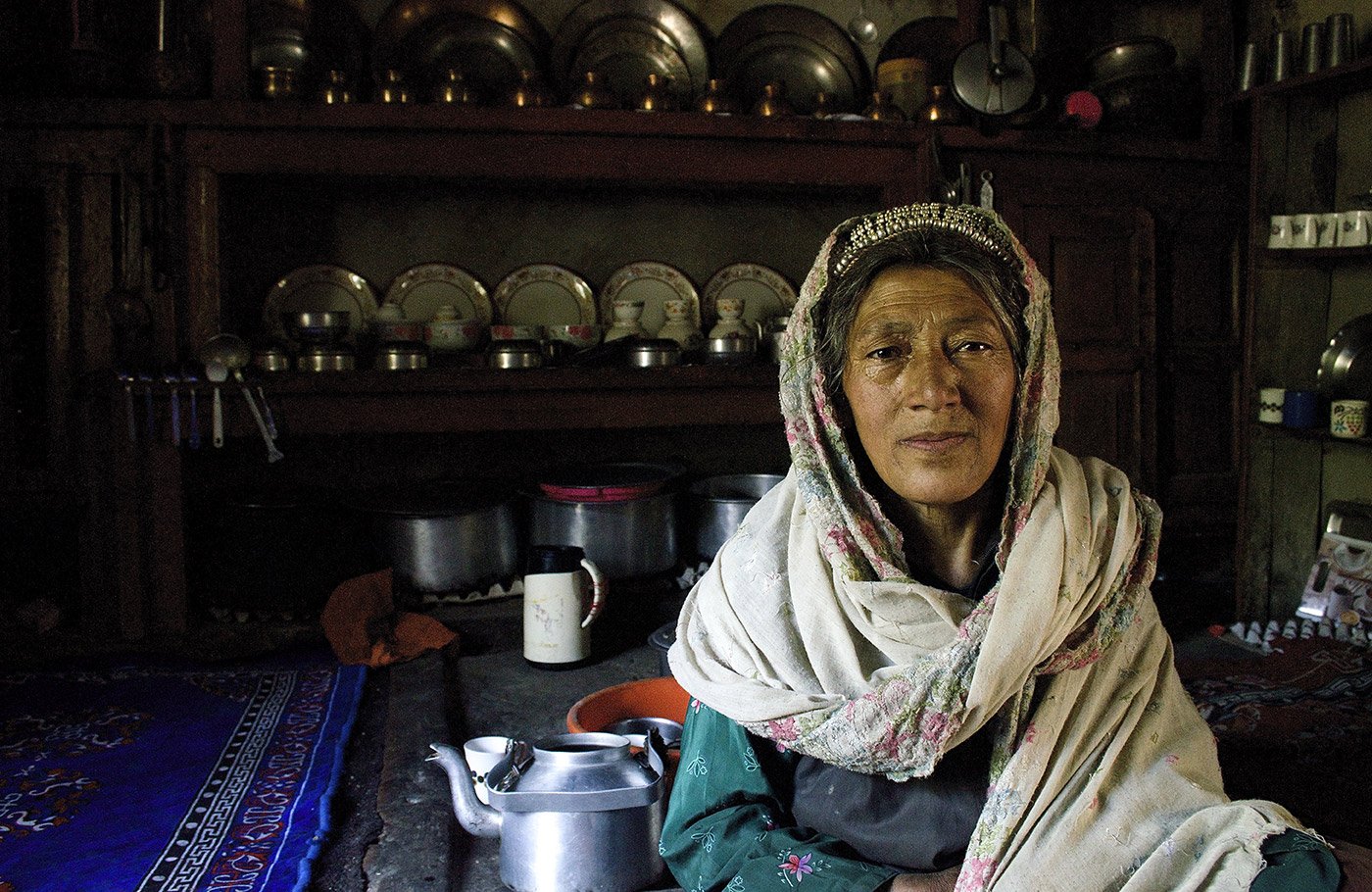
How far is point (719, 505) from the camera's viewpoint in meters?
3.88

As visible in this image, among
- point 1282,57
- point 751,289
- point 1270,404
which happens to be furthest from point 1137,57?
point 751,289

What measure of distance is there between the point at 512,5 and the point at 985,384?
355cm

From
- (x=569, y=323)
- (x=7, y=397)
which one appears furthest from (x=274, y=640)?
(x=569, y=323)

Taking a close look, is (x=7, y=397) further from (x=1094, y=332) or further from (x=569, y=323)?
(x=1094, y=332)

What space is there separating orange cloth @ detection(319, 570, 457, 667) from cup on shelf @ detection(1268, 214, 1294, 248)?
3.15m

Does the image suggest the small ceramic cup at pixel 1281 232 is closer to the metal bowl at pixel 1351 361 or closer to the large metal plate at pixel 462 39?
the metal bowl at pixel 1351 361

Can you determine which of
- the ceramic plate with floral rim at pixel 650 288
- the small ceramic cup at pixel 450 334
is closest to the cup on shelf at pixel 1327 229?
the ceramic plate with floral rim at pixel 650 288

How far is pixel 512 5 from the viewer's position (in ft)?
13.8

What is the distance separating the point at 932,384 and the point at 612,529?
2.50 m

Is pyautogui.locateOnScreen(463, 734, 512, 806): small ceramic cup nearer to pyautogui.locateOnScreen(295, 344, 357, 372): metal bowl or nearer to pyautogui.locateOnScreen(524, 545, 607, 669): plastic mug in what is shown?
pyautogui.locateOnScreen(524, 545, 607, 669): plastic mug

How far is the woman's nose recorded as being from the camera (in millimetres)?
1253

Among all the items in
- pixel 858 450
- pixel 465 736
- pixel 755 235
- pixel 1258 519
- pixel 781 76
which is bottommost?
pixel 465 736

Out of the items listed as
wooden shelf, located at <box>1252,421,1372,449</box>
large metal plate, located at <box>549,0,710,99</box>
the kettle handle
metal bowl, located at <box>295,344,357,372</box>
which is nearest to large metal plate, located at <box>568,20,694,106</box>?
large metal plate, located at <box>549,0,710,99</box>

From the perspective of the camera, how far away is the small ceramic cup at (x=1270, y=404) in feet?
11.9
